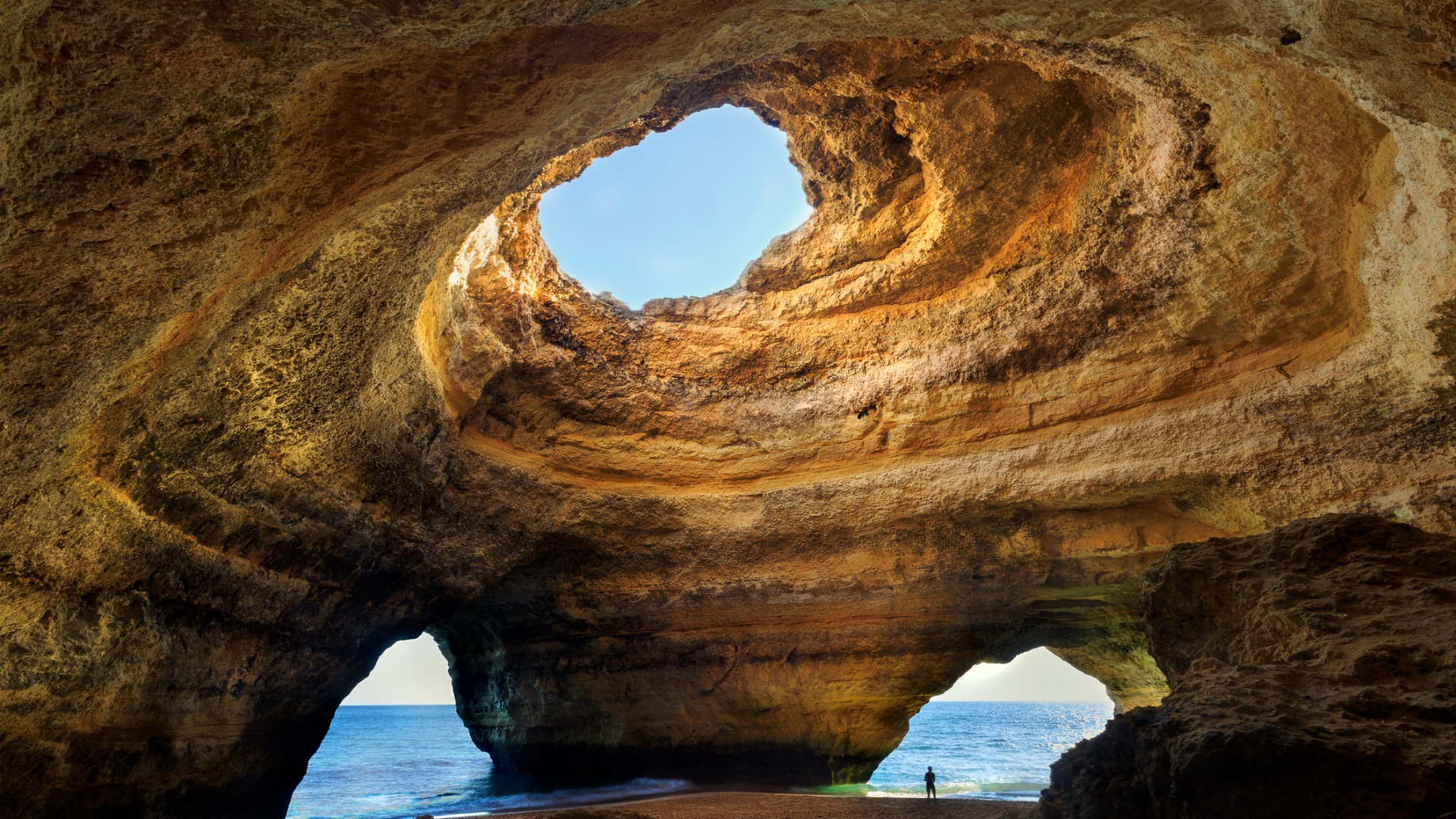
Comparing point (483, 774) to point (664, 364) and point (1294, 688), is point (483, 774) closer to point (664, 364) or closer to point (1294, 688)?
point (664, 364)

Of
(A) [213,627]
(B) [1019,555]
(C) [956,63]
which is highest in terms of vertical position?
(C) [956,63]

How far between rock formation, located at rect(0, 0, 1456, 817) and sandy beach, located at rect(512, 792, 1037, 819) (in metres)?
1.98

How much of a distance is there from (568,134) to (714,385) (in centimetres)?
634

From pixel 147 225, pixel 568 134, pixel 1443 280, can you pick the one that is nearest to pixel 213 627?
pixel 147 225

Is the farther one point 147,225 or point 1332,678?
point 147,225

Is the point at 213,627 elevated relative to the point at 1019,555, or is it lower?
lower

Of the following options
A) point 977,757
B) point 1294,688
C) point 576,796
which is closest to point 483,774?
point 576,796

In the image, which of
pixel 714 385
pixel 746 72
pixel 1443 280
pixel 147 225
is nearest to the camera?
pixel 147 225

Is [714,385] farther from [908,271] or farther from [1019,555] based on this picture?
[1019,555]

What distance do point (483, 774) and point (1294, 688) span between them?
22.1 meters

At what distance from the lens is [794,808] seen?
28.0 ft

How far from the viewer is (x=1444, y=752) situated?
9.50 feet

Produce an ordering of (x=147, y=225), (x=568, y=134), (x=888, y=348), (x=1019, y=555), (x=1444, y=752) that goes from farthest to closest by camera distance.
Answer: (x=888, y=348)
(x=1019, y=555)
(x=568, y=134)
(x=147, y=225)
(x=1444, y=752)

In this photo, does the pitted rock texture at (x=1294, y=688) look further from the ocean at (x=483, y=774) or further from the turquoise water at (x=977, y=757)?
the ocean at (x=483, y=774)
